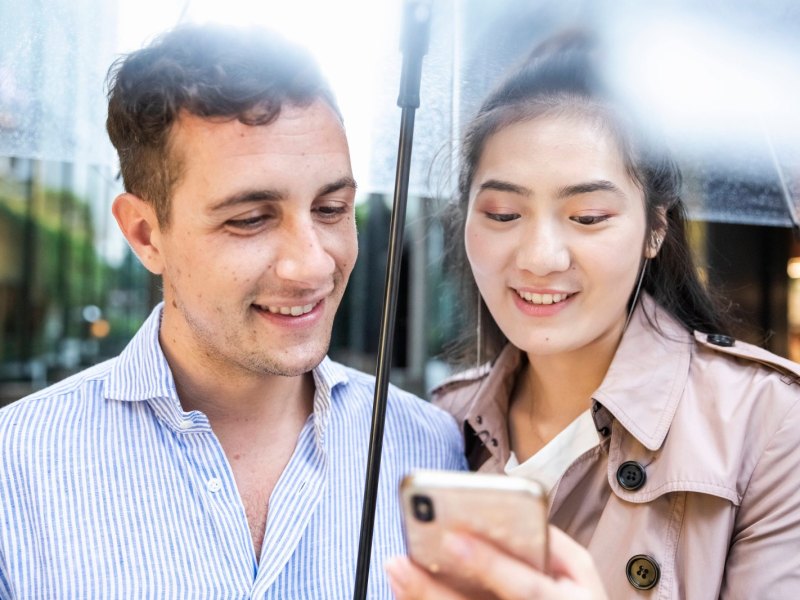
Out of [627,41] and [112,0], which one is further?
[627,41]

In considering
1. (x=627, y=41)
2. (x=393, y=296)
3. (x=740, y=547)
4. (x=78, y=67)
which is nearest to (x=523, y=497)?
(x=393, y=296)

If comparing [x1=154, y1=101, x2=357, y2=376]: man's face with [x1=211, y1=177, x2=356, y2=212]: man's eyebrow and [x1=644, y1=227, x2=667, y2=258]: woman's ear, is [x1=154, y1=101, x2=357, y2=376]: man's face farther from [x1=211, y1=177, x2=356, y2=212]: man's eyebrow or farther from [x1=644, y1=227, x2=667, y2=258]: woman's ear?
[x1=644, y1=227, x2=667, y2=258]: woman's ear

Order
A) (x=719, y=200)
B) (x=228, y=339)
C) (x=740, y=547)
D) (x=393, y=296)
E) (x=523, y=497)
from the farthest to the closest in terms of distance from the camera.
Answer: (x=719, y=200) < (x=228, y=339) < (x=740, y=547) < (x=393, y=296) < (x=523, y=497)

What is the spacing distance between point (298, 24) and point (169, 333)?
29.9 inches

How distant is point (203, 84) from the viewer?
171cm

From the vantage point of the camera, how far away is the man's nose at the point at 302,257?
5.38 ft

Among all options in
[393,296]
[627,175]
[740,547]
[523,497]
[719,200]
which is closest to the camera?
[523,497]

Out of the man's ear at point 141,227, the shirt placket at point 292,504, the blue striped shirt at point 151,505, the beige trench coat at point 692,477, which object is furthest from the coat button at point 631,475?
the man's ear at point 141,227

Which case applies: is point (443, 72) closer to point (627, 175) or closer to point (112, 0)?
point (627, 175)

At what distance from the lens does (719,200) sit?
2275mm

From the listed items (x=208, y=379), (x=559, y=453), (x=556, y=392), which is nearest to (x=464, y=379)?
(x=556, y=392)

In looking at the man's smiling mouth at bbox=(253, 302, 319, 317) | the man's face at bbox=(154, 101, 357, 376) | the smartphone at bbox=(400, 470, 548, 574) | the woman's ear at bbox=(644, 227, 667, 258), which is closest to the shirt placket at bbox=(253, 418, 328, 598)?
the man's face at bbox=(154, 101, 357, 376)

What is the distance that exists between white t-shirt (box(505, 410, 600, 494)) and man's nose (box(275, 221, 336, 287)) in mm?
711

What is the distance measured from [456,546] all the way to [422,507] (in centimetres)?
6
